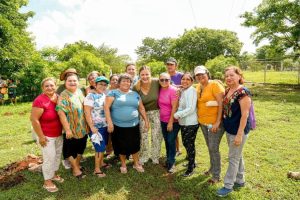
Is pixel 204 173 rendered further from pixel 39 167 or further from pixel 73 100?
pixel 39 167

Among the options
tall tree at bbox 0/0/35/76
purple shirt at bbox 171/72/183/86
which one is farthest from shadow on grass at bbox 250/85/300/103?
tall tree at bbox 0/0/35/76

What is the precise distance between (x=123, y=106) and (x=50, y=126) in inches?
50.5

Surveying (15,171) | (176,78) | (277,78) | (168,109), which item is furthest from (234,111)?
(277,78)

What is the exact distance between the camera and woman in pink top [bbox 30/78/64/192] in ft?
13.4

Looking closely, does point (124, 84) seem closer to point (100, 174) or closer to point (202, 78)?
point (202, 78)

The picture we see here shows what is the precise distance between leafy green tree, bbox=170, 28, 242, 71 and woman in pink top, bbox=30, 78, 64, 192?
42098mm

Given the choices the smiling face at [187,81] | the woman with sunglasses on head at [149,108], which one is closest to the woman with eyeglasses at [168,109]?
the woman with sunglasses on head at [149,108]

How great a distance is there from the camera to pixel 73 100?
448cm

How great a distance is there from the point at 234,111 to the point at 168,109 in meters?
1.41

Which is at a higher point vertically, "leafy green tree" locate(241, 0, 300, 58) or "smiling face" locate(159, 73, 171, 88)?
"leafy green tree" locate(241, 0, 300, 58)

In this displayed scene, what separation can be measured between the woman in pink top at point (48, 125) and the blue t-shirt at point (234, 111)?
2.74 meters

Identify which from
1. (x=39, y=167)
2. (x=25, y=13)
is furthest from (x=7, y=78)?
(x=39, y=167)

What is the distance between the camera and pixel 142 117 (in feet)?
17.0

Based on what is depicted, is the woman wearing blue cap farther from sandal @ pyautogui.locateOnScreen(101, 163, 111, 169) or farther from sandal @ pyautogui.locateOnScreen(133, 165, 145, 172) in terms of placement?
sandal @ pyautogui.locateOnScreen(133, 165, 145, 172)
